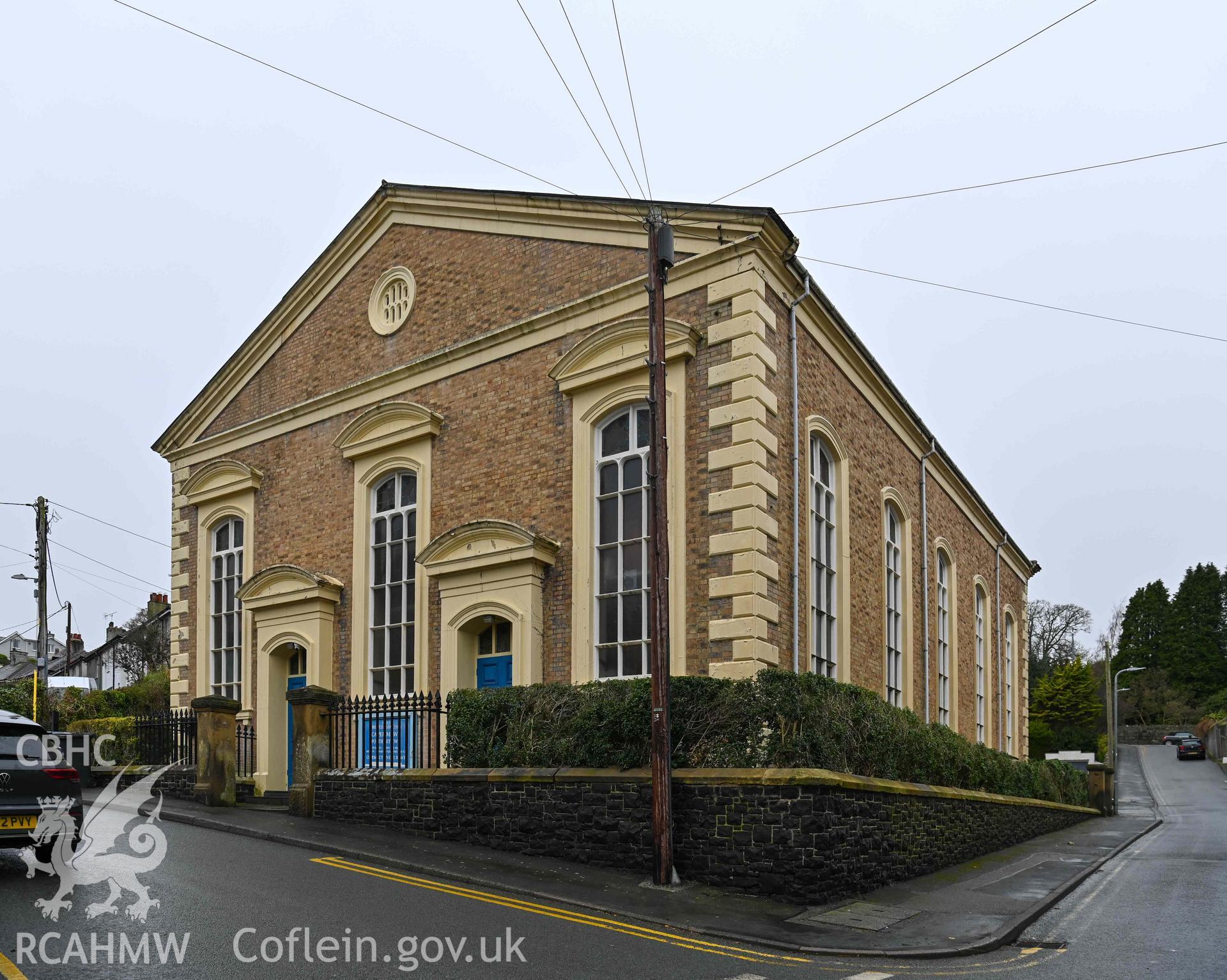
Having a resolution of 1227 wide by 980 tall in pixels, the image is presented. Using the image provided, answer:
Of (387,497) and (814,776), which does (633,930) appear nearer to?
(814,776)

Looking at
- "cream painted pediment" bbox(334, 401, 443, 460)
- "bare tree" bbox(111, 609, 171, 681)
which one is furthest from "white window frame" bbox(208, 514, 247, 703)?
"bare tree" bbox(111, 609, 171, 681)

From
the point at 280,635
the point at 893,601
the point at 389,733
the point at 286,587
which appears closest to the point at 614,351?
the point at 389,733

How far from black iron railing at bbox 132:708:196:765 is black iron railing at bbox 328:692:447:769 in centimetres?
281

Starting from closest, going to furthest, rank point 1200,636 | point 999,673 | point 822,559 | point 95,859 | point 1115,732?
point 95,859
point 822,559
point 999,673
point 1115,732
point 1200,636

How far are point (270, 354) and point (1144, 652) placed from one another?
8357 centimetres

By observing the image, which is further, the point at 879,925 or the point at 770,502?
the point at 770,502

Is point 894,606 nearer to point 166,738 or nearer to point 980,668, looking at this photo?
point 980,668

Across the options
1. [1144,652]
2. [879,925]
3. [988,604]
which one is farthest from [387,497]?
[1144,652]

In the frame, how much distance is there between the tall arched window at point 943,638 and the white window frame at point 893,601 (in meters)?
3.21

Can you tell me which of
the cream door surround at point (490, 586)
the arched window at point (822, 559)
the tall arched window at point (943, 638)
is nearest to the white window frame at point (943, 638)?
the tall arched window at point (943, 638)

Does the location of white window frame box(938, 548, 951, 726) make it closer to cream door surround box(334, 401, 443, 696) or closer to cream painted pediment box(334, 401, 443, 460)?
cream door surround box(334, 401, 443, 696)

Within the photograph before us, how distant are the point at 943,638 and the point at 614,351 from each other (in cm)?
1252

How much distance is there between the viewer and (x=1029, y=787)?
2403 centimetres

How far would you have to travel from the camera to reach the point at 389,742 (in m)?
17.7
